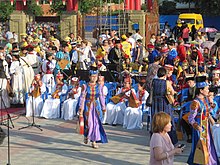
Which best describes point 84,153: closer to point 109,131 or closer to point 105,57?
point 109,131

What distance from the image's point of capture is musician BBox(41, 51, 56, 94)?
15.9 metres

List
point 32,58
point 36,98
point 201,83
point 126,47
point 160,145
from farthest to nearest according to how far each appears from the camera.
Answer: point 126,47
point 32,58
point 36,98
point 201,83
point 160,145

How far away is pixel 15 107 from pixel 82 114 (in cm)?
617

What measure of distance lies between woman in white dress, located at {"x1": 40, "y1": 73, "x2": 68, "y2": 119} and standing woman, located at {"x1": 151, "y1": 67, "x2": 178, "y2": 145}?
479 cm

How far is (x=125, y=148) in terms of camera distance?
38.3ft

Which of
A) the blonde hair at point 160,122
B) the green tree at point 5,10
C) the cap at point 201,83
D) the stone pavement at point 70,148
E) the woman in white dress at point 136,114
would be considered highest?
the green tree at point 5,10

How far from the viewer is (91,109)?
37.4 ft

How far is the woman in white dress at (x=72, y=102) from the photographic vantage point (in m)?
14.9

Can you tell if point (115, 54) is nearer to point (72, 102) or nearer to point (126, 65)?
point (126, 65)

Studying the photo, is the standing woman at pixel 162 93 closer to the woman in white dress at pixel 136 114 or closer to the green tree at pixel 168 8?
the woman in white dress at pixel 136 114

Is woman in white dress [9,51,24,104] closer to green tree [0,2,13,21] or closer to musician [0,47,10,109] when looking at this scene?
musician [0,47,10,109]

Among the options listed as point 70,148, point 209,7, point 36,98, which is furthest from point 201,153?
point 209,7

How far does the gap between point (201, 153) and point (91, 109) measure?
3000mm

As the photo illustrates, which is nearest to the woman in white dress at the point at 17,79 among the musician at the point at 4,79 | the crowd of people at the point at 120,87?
the crowd of people at the point at 120,87
